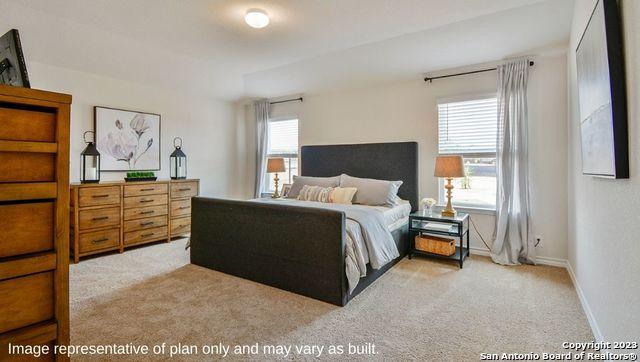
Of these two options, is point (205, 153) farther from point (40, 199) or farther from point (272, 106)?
point (40, 199)

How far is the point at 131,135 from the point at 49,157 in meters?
4.13

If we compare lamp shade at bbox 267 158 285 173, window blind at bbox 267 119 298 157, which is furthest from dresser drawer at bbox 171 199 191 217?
window blind at bbox 267 119 298 157

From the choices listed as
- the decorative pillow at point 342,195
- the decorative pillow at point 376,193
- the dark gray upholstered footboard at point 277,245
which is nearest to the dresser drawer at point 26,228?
the dark gray upholstered footboard at point 277,245

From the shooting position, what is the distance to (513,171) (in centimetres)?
352

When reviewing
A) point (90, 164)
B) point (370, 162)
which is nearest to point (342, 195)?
point (370, 162)

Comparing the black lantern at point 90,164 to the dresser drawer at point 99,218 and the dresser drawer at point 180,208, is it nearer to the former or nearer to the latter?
the dresser drawer at point 99,218

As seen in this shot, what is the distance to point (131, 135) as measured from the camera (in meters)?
4.42

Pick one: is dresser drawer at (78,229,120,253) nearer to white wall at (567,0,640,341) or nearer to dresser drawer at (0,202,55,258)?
dresser drawer at (0,202,55,258)

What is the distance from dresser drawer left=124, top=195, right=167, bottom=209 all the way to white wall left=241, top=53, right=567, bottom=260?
2.43 m

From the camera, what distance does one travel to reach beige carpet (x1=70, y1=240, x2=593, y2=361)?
1981 mm

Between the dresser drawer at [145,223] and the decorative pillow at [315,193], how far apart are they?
206cm

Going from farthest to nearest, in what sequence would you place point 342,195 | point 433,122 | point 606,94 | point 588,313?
point 433,122 → point 342,195 → point 588,313 → point 606,94

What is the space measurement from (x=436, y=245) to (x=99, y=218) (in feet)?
13.4

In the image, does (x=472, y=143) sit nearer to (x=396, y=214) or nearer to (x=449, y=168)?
(x=449, y=168)
